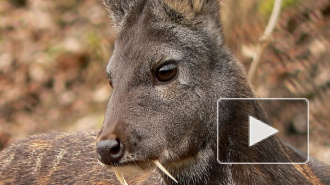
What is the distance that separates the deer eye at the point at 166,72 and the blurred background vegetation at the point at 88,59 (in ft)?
10.4

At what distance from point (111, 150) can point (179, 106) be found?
64 cm

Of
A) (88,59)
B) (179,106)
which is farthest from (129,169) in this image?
(88,59)

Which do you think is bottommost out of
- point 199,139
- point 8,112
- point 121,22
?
point 8,112

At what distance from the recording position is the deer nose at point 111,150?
163 inches

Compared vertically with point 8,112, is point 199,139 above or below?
above

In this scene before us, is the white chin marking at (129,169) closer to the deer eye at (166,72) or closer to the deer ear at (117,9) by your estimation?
the deer eye at (166,72)

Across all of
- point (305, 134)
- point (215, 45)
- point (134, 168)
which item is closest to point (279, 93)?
point (305, 134)

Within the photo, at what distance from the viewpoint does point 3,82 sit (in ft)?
41.9

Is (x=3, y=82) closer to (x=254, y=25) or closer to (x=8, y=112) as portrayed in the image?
(x=8, y=112)

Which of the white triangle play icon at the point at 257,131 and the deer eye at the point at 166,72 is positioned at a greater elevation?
the deer eye at the point at 166,72

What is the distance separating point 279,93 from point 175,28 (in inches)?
201

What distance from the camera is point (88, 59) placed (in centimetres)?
1235
